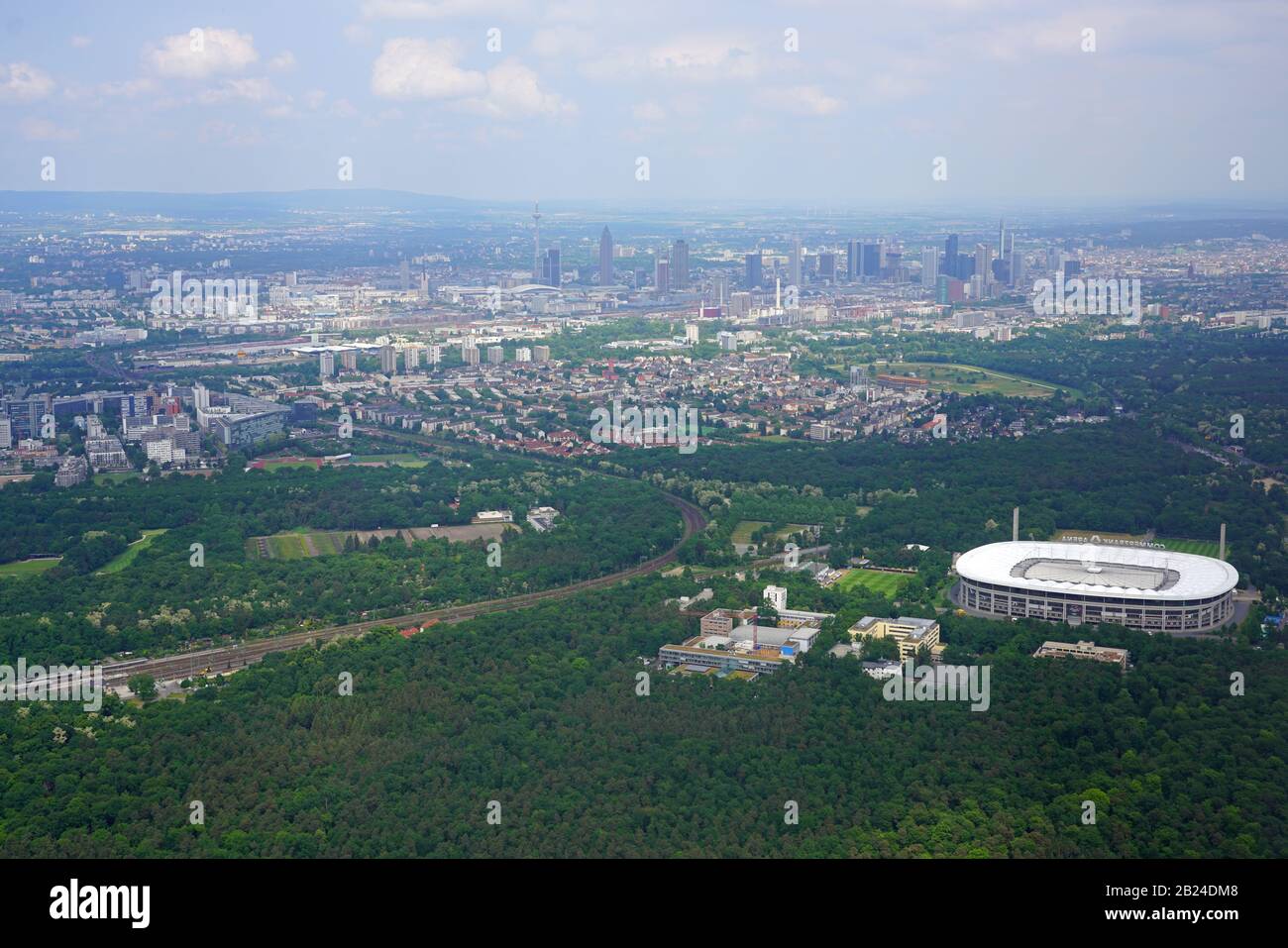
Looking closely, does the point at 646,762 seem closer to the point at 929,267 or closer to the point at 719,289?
the point at 719,289

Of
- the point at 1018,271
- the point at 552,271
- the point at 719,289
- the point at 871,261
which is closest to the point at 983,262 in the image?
the point at 1018,271

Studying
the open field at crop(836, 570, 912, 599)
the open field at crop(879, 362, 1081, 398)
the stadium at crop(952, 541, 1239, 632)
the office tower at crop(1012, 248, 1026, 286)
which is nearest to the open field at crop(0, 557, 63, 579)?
the open field at crop(836, 570, 912, 599)

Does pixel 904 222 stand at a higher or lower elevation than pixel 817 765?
higher

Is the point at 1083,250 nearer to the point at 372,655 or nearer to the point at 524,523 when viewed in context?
the point at 524,523

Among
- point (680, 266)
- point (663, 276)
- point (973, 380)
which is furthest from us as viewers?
point (680, 266)

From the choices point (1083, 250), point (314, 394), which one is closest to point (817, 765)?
point (314, 394)

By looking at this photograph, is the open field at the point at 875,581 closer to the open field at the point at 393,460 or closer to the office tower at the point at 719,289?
the open field at the point at 393,460

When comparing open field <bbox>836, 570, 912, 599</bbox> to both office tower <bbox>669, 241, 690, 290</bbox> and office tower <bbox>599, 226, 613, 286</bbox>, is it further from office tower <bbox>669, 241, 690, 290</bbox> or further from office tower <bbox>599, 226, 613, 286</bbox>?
office tower <bbox>599, 226, 613, 286</bbox>
